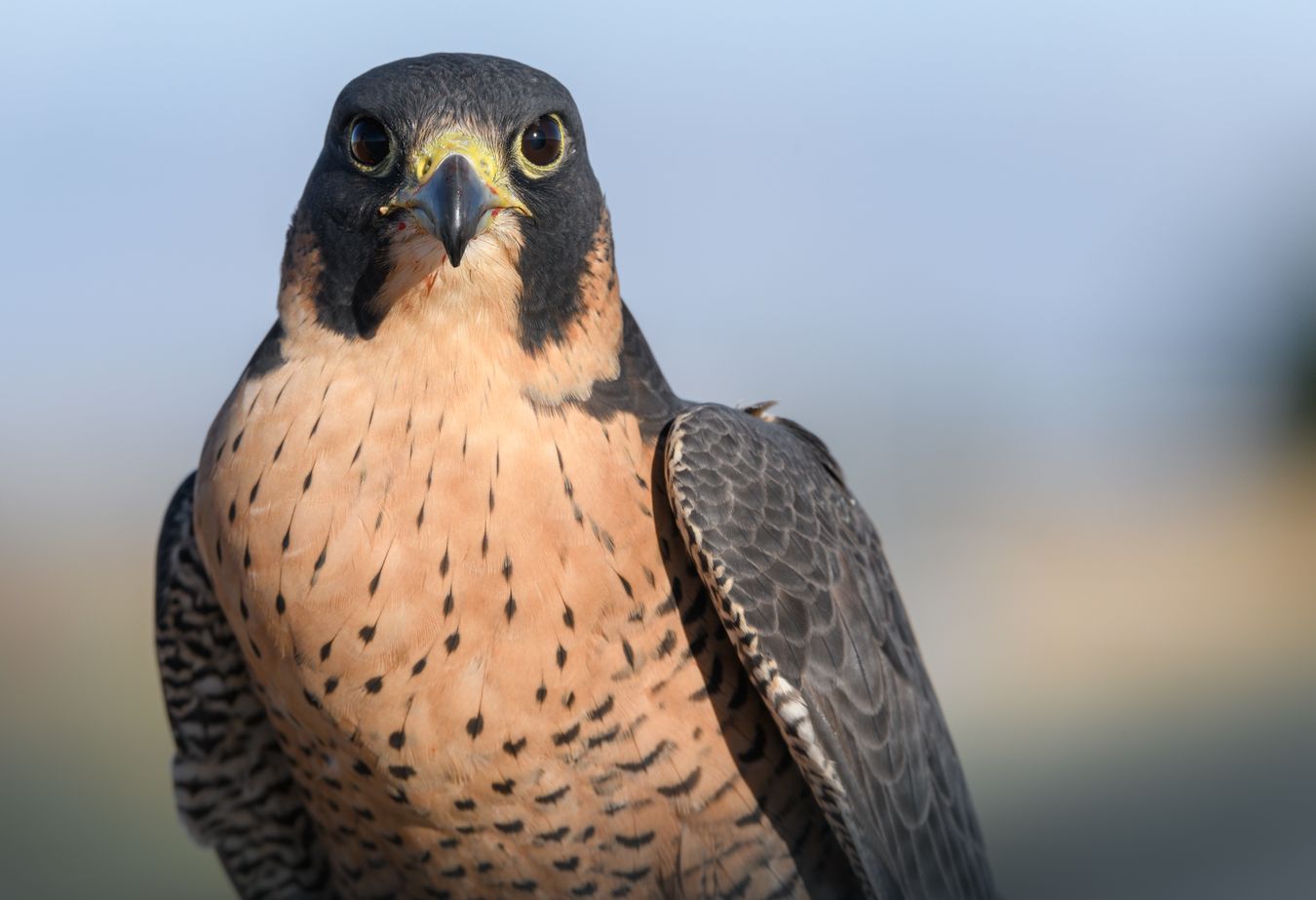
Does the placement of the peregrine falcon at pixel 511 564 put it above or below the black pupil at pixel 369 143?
below

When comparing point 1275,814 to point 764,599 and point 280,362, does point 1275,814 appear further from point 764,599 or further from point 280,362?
point 280,362

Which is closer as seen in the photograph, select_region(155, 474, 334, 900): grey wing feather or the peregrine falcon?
the peregrine falcon

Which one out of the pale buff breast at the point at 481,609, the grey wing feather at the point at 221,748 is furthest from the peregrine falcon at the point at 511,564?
the grey wing feather at the point at 221,748

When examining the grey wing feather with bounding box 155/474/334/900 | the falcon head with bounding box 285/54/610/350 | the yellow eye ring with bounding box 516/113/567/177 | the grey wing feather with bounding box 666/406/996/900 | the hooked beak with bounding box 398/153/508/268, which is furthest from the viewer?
the grey wing feather with bounding box 155/474/334/900

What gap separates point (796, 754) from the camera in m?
3.07

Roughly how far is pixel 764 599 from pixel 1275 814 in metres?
8.31

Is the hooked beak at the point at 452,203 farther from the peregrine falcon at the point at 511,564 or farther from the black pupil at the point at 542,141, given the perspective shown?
the black pupil at the point at 542,141

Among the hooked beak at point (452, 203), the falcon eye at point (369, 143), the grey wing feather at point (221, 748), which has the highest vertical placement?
the falcon eye at point (369, 143)

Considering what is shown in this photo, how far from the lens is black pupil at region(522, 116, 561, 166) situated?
9.47 feet

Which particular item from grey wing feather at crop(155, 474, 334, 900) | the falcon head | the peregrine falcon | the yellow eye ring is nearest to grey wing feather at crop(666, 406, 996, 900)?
the peregrine falcon

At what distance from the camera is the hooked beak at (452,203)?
8.52 feet

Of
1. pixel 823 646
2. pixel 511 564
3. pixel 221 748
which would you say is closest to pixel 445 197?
pixel 511 564

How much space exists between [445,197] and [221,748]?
1738 mm

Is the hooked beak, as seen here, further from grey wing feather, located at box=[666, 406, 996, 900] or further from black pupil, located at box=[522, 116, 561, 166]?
grey wing feather, located at box=[666, 406, 996, 900]
